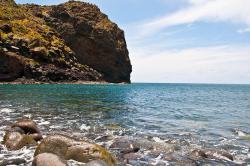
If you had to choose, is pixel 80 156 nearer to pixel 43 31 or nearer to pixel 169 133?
pixel 169 133

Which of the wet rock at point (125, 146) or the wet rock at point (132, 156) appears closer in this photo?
the wet rock at point (132, 156)

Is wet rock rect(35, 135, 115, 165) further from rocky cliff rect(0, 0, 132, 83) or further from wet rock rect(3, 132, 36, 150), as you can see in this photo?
rocky cliff rect(0, 0, 132, 83)

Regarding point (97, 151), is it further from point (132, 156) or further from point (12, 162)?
point (12, 162)

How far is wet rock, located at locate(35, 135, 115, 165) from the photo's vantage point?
49.9ft

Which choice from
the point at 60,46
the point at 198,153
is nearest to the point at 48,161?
the point at 198,153

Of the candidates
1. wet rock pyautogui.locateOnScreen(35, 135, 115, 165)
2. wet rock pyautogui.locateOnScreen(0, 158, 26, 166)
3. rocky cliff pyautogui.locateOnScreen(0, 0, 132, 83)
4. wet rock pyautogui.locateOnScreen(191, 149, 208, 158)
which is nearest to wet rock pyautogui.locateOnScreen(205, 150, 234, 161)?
wet rock pyautogui.locateOnScreen(191, 149, 208, 158)

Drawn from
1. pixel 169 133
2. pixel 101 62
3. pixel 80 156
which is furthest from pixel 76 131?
pixel 101 62

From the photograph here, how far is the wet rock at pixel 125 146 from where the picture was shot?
752 inches

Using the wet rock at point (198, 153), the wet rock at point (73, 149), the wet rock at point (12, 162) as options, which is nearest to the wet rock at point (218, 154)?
the wet rock at point (198, 153)

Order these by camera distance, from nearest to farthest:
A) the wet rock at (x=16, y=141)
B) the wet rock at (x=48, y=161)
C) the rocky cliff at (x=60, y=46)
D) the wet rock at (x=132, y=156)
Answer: the wet rock at (x=48, y=161) → the wet rock at (x=132, y=156) → the wet rock at (x=16, y=141) → the rocky cliff at (x=60, y=46)

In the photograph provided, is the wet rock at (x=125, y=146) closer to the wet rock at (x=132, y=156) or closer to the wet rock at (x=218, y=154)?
the wet rock at (x=132, y=156)

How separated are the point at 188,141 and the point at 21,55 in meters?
111

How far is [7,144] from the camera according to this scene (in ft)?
61.1

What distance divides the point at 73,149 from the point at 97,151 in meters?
1.19
